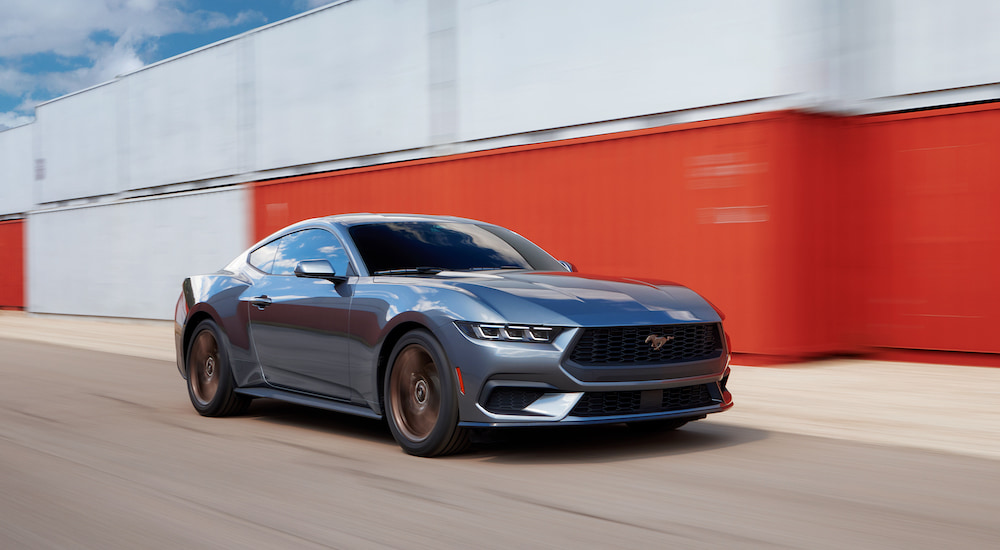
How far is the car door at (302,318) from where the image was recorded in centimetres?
609

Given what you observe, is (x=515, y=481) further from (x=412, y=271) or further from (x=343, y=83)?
(x=343, y=83)

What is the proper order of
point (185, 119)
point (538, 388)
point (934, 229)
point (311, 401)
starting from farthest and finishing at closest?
point (185, 119) < point (934, 229) < point (311, 401) < point (538, 388)

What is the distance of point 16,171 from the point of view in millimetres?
35688

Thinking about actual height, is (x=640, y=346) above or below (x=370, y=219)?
below

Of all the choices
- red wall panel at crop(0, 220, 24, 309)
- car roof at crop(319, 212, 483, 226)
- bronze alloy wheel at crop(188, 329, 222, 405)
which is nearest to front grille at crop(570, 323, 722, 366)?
car roof at crop(319, 212, 483, 226)

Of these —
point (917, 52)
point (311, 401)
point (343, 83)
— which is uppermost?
point (343, 83)

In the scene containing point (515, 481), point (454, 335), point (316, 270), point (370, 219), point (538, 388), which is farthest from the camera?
point (370, 219)

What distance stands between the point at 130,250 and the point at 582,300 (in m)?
21.2

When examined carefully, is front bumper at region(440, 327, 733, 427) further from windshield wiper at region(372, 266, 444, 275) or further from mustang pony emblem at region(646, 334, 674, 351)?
windshield wiper at region(372, 266, 444, 275)

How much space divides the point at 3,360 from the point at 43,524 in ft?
32.1

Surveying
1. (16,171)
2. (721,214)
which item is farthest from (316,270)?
(16,171)

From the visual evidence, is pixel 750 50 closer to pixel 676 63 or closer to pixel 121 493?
pixel 676 63

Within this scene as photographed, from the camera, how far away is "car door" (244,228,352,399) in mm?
6090

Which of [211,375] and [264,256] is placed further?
[211,375]
